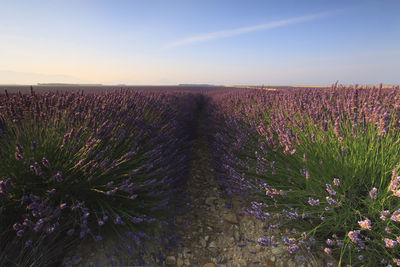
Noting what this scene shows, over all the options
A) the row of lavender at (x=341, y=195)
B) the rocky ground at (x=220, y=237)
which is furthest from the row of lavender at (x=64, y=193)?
the row of lavender at (x=341, y=195)

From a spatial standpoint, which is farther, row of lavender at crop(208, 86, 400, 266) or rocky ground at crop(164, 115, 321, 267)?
rocky ground at crop(164, 115, 321, 267)

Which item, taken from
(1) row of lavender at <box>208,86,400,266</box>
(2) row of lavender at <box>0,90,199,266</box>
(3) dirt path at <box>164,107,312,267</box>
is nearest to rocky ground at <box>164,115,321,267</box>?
(3) dirt path at <box>164,107,312,267</box>

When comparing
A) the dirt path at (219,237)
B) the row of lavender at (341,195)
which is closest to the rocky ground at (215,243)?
the dirt path at (219,237)

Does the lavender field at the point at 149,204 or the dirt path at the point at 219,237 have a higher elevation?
the lavender field at the point at 149,204

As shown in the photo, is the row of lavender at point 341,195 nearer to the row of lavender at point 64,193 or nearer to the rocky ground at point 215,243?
the rocky ground at point 215,243

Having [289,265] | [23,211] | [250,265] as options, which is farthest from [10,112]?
[289,265]

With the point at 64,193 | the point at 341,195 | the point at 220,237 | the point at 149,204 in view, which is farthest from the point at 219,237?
the point at 64,193

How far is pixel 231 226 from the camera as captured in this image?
6.28 ft

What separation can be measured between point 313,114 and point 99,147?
2120 millimetres

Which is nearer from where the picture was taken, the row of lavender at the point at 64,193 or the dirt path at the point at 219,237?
the row of lavender at the point at 64,193

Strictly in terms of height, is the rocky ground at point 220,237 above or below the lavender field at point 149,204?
below

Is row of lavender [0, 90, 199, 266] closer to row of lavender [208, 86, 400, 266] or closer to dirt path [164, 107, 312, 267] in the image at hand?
dirt path [164, 107, 312, 267]

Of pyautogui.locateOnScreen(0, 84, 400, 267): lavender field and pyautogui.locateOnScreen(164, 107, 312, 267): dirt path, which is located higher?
pyautogui.locateOnScreen(0, 84, 400, 267): lavender field

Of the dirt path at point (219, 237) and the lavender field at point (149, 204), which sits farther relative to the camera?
the dirt path at point (219, 237)
